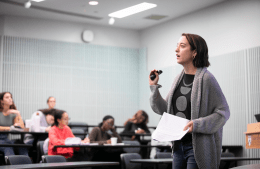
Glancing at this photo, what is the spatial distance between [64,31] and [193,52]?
8258mm

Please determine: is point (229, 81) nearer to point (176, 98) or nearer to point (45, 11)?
point (45, 11)

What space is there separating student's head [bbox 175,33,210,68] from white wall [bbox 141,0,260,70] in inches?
232

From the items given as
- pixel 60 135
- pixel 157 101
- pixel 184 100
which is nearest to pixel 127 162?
pixel 60 135

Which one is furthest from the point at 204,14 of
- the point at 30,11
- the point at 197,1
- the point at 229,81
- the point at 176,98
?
the point at 176,98

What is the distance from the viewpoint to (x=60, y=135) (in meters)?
5.88

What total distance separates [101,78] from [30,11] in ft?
8.96

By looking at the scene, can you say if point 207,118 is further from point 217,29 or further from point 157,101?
point 217,29

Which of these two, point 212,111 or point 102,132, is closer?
point 212,111

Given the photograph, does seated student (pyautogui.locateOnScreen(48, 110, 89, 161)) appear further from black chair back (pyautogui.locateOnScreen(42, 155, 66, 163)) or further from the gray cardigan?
the gray cardigan

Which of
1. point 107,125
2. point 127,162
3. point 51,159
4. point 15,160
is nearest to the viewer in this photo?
point 15,160

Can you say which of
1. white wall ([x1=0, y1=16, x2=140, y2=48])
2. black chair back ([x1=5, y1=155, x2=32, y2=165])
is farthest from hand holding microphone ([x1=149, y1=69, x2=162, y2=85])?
white wall ([x1=0, y1=16, x2=140, y2=48])

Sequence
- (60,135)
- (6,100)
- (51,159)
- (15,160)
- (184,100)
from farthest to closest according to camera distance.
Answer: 1. (6,100)
2. (60,135)
3. (51,159)
4. (15,160)
5. (184,100)

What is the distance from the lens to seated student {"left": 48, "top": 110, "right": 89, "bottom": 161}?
5473 mm

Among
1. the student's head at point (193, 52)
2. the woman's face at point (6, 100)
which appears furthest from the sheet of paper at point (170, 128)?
the woman's face at point (6, 100)
